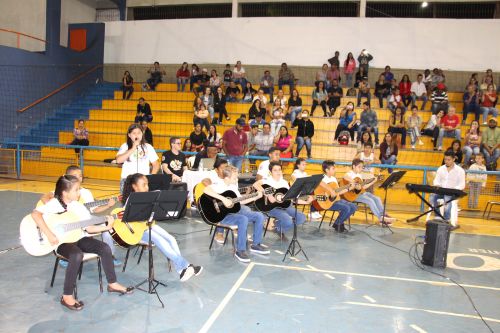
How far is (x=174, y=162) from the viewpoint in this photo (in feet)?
28.5

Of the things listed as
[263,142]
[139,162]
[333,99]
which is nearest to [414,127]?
[333,99]

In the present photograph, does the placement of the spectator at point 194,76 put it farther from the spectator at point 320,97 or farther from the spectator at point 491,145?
the spectator at point 491,145

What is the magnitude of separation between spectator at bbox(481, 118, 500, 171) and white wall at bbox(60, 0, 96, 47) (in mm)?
17298

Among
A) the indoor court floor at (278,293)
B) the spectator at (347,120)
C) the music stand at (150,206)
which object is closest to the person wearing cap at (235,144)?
the indoor court floor at (278,293)

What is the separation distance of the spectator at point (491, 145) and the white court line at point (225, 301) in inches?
355

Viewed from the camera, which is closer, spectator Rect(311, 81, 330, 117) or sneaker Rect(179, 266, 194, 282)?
sneaker Rect(179, 266, 194, 282)

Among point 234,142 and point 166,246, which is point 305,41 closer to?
point 234,142

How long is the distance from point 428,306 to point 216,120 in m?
11.3

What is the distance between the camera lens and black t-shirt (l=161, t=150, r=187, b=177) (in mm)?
8656

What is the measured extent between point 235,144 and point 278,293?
606cm

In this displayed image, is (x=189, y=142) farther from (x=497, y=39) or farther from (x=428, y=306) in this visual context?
(x=497, y=39)

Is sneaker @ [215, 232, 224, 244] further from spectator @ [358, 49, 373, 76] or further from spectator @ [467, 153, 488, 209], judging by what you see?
spectator @ [358, 49, 373, 76]

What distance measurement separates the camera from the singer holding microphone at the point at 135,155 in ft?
22.1

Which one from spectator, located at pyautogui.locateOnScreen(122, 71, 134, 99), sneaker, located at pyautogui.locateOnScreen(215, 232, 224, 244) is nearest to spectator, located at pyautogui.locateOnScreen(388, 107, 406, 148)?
sneaker, located at pyautogui.locateOnScreen(215, 232, 224, 244)
